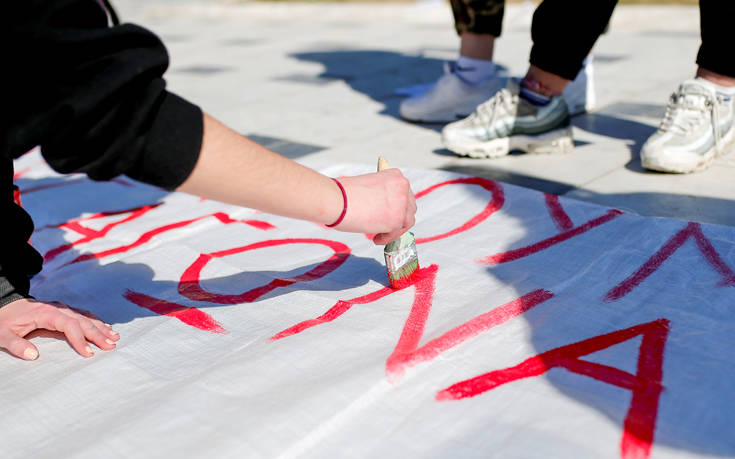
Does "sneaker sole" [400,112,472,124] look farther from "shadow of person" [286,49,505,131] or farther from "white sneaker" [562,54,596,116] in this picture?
"white sneaker" [562,54,596,116]

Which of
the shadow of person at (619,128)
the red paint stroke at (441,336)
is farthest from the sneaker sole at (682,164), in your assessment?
the red paint stroke at (441,336)

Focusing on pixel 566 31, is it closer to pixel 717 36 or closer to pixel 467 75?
pixel 717 36

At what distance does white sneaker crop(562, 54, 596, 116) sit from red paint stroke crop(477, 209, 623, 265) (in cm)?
104

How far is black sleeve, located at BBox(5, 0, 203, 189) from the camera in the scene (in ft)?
2.45

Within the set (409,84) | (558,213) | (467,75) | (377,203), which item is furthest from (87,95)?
(409,84)

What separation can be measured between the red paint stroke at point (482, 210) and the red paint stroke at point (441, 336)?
0.31 meters

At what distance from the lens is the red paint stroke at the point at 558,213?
1.42 m

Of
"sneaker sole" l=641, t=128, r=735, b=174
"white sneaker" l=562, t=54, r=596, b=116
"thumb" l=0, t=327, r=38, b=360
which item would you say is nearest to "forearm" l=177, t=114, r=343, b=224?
"thumb" l=0, t=327, r=38, b=360

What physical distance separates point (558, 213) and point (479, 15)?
1.18m

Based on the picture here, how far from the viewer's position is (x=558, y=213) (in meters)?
1.49

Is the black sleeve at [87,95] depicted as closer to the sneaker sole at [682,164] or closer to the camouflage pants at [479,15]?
the sneaker sole at [682,164]

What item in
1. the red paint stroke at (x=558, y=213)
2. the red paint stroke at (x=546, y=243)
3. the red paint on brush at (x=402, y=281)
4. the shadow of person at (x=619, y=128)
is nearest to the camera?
the red paint on brush at (x=402, y=281)

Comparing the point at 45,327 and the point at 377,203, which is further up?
the point at 377,203

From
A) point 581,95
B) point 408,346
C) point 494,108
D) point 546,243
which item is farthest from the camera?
point 581,95
